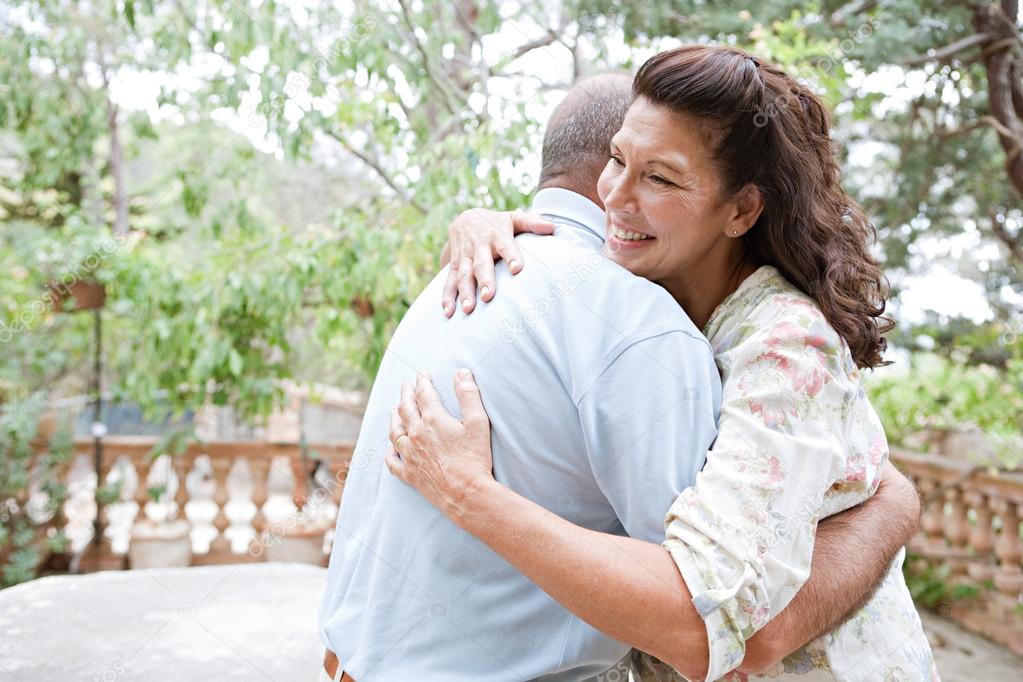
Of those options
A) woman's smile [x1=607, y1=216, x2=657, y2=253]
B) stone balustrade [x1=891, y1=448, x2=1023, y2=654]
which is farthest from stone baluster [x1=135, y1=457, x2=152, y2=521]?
woman's smile [x1=607, y1=216, x2=657, y2=253]

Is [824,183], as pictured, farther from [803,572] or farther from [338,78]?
[338,78]

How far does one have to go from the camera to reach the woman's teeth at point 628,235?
136 centimetres

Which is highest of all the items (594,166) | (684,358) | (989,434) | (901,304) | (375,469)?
(594,166)

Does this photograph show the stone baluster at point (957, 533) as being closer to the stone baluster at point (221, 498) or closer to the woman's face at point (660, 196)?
the stone baluster at point (221, 498)

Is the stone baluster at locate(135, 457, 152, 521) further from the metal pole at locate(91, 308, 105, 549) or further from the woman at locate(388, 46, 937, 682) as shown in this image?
the woman at locate(388, 46, 937, 682)

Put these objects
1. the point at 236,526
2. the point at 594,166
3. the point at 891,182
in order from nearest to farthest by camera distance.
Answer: the point at 594,166
the point at 891,182
the point at 236,526

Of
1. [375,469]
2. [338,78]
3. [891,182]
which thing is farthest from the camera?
[891,182]

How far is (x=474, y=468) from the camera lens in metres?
1.14

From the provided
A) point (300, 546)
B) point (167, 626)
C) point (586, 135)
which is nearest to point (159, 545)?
point (300, 546)

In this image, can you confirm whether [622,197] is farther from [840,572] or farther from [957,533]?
[957,533]

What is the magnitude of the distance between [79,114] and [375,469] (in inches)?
166

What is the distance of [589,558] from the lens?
1057 mm

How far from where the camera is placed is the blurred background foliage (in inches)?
139

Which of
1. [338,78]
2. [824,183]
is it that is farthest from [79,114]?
[824,183]
